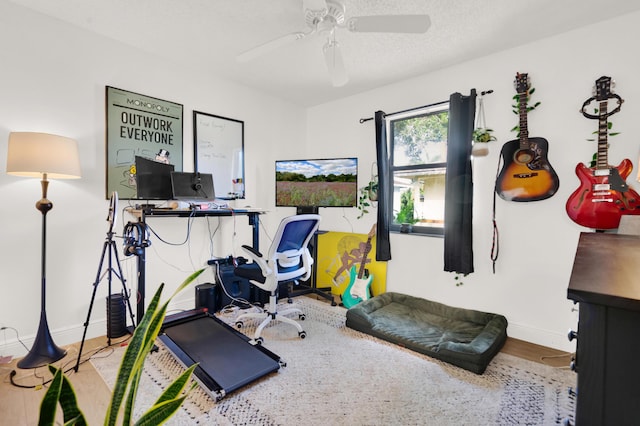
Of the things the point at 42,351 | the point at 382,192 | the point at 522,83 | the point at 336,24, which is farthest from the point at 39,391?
the point at 522,83

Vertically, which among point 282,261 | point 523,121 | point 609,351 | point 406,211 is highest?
point 523,121

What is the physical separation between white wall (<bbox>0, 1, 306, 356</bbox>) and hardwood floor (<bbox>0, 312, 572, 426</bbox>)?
11.2 inches

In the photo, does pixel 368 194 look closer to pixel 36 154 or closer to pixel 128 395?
pixel 36 154

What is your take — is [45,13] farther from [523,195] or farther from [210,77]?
[523,195]

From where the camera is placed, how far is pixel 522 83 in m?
2.40

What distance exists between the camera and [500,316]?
8.27 feet

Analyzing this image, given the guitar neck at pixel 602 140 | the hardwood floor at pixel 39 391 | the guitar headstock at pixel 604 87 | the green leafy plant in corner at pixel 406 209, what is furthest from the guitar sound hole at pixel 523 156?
the hardwood floor at pixel 39 391

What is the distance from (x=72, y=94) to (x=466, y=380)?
11.6 ft

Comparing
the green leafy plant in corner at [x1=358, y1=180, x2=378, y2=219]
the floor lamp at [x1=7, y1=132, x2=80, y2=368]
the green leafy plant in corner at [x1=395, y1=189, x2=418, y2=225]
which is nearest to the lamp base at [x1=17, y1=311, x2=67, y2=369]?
the floor lamp at [x1=7, y1=132, x2=80, y2=368]

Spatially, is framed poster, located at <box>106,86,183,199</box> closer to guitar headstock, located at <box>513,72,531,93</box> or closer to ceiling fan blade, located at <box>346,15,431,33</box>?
ceiling fan blade, located at <box>346,15,431,33</box>

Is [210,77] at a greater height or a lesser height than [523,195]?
greater

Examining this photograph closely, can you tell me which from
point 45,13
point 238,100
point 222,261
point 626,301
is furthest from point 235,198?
point 626,301

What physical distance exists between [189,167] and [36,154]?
1.23m

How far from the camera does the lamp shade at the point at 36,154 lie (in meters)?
1.85
